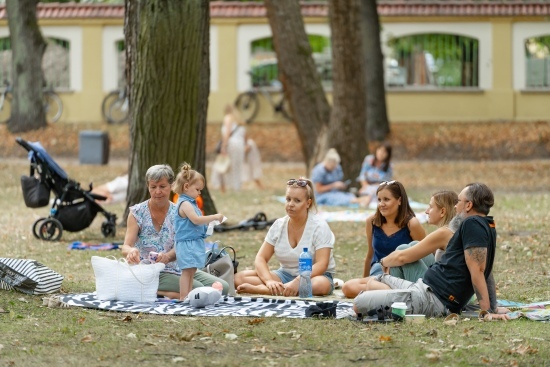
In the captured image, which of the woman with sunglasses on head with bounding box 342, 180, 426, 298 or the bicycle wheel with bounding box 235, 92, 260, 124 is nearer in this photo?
the woman with sunglasses on head with bounding box 342, 180, 426, 298

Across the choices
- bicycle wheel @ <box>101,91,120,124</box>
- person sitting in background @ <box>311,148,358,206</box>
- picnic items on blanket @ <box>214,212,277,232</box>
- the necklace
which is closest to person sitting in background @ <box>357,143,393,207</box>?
person sitting in background @ <box>311,148,358,206</box>

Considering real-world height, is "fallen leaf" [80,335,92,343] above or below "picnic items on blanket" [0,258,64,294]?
below

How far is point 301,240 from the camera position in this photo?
928 centimetres

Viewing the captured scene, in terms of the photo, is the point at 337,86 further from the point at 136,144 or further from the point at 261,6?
the point at 261,6

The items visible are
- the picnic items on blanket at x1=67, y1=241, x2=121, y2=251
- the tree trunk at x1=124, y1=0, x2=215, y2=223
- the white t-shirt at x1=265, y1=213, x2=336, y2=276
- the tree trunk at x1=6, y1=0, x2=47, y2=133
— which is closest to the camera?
the white t-shirt at x1=265, y1=213, x2=336, y2=276

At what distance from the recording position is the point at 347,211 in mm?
16531

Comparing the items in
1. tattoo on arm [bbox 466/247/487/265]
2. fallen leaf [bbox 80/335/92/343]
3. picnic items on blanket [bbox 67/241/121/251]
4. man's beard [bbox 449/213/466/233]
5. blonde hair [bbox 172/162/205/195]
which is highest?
blonde hair [bbox 172/162/205/195]

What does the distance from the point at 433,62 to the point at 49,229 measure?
23689mm

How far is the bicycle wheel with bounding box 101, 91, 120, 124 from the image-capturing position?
34531mm

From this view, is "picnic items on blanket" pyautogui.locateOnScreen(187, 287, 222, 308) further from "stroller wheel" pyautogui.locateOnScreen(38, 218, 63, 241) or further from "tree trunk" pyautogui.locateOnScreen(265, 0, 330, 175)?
"tree trunk" pyautogui.locateOnScreen(265, 0, 330, 175)

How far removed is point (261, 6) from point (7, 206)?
17.5m

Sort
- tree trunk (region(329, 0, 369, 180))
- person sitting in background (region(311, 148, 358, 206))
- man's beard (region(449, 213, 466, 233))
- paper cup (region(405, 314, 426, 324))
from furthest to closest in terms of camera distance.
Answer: tree trunk (region(329, 0, 369, 180)) → person sitting in background (region(311, 148, 358, 206)) → man's beard (region(449, 213, 466, 233)) → paper cup (region(405, 314, 426, 324))

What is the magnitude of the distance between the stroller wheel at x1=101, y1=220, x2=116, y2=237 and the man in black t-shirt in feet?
19.2

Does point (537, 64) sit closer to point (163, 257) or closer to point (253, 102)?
point (253, 102)
